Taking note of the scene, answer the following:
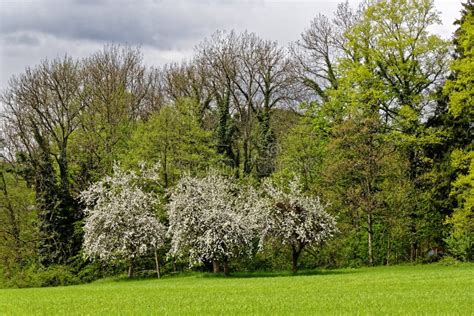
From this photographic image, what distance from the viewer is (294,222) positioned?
32.2m

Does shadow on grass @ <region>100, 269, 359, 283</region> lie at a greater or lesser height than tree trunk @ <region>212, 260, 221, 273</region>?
lesser

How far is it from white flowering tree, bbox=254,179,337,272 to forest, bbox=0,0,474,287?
0.09 metres

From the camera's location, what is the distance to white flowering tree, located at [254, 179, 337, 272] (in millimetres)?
32031

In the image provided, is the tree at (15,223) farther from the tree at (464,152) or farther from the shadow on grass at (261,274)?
the tree at (464,152)

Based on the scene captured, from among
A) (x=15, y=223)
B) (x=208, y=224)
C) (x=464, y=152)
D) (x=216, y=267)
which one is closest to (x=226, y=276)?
(x=216, y=267)

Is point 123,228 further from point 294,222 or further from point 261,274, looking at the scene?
point 294,222

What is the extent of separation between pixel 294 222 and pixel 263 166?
1853 cm

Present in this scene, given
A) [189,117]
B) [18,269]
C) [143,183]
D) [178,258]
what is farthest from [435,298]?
[18,269]

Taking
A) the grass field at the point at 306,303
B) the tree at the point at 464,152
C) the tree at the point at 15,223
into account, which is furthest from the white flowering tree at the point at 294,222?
the tree at the point at 15,223

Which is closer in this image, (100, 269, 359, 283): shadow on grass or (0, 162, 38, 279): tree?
(100, 269, 359, 283): shadow on grass

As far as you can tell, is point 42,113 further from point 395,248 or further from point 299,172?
point 395,248

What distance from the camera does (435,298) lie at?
607 inches

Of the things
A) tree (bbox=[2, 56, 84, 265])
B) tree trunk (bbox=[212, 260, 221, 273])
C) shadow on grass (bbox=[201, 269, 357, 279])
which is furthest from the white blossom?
tree (bbox=[2, 56, 84, 265])

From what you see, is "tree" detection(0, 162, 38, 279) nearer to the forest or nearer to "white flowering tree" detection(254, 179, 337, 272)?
the forest
